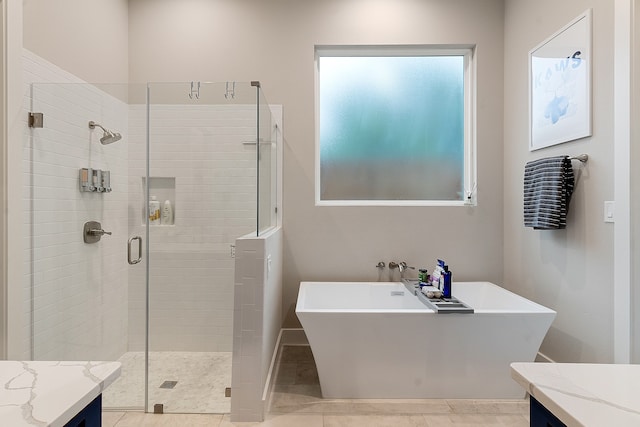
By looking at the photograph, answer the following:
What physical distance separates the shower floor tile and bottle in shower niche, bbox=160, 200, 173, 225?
824mm

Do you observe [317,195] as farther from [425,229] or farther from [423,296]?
[423,296]

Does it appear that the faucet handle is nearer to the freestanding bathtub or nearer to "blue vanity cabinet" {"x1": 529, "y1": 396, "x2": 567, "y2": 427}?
the freestanding bathtub

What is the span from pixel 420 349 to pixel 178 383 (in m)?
1.45

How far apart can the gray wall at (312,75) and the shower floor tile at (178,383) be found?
3.14 ft

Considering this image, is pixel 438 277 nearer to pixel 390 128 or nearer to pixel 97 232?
pixel 390 128

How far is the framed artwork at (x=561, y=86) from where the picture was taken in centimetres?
218

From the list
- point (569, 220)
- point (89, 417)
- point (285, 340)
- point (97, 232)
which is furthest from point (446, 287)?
point (97, 232)

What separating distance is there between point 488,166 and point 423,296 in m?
1.36

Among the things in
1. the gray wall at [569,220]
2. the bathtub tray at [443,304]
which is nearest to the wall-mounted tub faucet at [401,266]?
the bathtub tray at [443,304]

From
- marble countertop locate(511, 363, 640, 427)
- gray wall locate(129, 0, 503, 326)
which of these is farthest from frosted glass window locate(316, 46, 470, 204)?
marble countertop locate(511, 363, 640, 427)

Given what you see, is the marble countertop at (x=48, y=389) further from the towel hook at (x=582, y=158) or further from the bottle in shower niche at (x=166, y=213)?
the towel hook at (x=582, y=158)

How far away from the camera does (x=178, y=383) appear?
2191 mm

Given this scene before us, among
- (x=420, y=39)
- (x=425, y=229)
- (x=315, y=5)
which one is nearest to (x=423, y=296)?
(x=425, y=229)

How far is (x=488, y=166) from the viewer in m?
3.12
